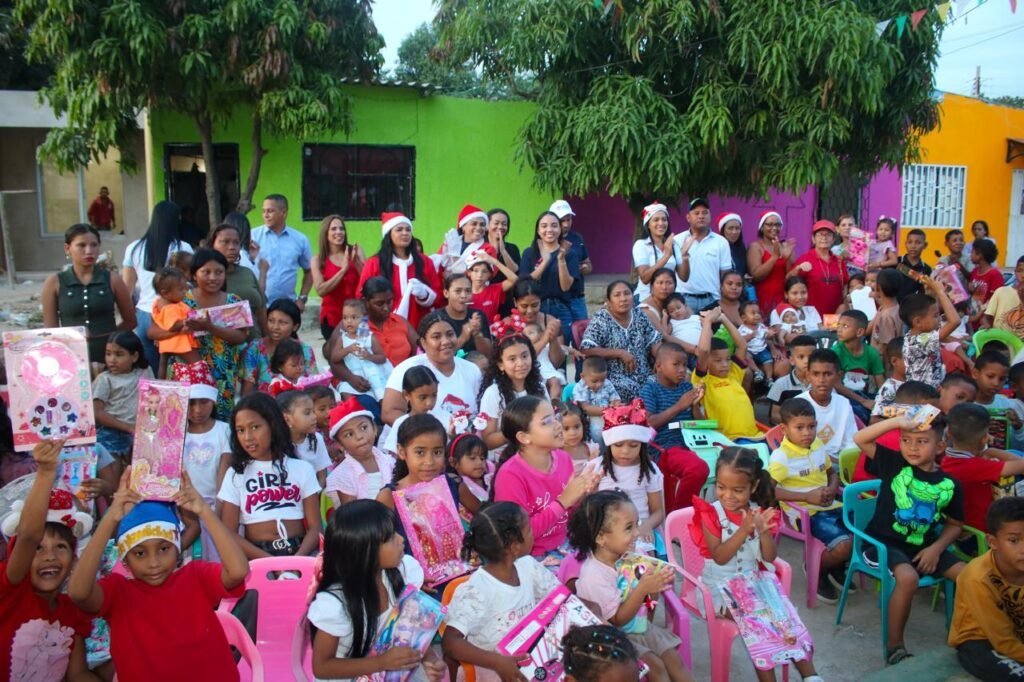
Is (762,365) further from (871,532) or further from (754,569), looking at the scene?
(754,569)

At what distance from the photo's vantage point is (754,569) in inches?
134

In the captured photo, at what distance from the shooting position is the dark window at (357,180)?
12172 mm

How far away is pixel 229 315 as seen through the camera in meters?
4.76

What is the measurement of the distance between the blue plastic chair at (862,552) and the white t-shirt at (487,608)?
1698 mm

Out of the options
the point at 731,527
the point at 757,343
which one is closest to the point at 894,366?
the point at 757,343

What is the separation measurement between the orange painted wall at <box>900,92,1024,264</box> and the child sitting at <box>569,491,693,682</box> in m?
16.4

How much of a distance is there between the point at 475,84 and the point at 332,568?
2025 cm

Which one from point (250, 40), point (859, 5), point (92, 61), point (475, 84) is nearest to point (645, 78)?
point (859, 5)

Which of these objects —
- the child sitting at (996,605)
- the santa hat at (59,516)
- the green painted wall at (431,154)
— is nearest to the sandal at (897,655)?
the child sitting at (996,605)

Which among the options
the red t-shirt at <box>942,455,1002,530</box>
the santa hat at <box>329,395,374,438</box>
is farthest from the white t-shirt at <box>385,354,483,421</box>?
the red t-shirt at <box>942,455,1002,530</box>

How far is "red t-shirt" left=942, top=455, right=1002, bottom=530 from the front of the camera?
12.9 ft

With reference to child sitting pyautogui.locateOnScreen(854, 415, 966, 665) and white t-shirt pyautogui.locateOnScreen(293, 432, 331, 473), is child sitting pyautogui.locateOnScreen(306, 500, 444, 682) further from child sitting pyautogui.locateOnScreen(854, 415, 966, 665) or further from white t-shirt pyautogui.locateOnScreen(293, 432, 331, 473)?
child sitting pyautogui.locateOnScreen(854, 415, 966, 665)

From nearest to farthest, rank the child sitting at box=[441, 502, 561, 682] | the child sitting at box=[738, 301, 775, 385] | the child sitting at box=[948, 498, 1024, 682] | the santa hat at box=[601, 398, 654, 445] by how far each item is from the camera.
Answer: the child sitting at box=[441, 502, 561, 682]
the child sitting at box=[948, 498, 1024, 682]
the santa hat at box=[601, 398, 654, 445]
the child sitting at box=[738, 301, 775, 385]

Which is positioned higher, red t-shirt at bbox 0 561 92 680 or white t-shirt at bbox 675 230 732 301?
white t-shirt at bbox 675 230 732 301
